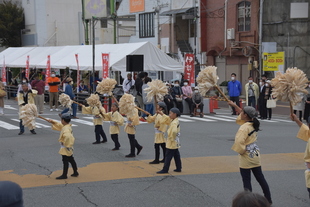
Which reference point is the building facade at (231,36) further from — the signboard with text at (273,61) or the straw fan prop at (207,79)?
the straw fan prop at (207,79)

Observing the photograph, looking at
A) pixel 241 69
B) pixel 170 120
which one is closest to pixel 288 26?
pixel 241 69

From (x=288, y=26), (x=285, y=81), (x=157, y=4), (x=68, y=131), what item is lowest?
(x=68, y=131)

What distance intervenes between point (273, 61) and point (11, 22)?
28.5 metres

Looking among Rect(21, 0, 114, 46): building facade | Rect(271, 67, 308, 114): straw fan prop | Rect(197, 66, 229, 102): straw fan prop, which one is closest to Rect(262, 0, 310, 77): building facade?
Rect(21, 0, 114, 46): building facade

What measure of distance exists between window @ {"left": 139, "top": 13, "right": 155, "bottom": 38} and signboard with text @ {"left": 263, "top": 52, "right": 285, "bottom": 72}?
12579 mm

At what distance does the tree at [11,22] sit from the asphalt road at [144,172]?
109ft

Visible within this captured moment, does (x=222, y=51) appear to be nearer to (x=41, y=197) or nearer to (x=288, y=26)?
(x=288, y=26)

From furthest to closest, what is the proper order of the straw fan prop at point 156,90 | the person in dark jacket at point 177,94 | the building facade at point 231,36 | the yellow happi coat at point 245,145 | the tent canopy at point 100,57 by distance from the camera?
the building facade at point 231,36 < the tent canopy at point 100,57 < the person in dark jacket at point 177,94 < the straw fan prop at point 156,90 < the yellow happi coat at point 245,145

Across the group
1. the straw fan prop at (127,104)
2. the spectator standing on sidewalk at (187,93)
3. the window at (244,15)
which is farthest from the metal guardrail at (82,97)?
the window at (244,15)

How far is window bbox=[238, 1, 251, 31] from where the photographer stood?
1254 inches

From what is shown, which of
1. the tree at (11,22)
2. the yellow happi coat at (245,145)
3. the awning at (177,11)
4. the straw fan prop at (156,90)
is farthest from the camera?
the tree at (11,22)

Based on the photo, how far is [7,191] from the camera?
124 inches

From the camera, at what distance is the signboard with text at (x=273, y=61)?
3020cm

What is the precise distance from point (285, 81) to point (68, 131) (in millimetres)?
4736
